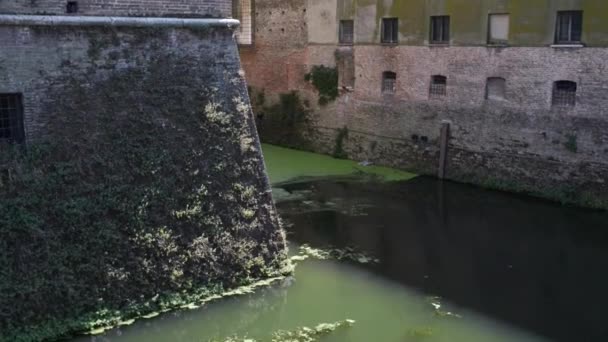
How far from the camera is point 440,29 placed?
58.6ft

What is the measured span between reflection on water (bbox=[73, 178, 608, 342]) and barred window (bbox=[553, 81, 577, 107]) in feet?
8.16

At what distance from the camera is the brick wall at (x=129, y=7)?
8492 mm

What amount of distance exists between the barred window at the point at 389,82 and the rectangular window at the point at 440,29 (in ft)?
5.93

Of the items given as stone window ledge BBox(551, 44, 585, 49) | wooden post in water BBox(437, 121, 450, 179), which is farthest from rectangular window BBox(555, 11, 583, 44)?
wooden post in water BBox(437, 121, 450, 179)

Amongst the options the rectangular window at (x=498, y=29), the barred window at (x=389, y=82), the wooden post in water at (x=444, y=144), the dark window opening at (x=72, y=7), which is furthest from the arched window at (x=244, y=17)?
the dark window opening at (x=72, y=7)

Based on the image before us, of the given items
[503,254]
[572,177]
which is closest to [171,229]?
[503,254]

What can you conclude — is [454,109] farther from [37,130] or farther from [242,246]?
[37,130]

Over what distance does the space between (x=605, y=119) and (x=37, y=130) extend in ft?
39.7

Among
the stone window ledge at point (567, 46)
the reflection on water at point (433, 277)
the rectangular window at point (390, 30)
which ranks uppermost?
the rectangular window at point (390, 30)

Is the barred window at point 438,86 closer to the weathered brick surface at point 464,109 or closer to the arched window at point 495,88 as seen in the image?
the weathered brick surface at point 464,109

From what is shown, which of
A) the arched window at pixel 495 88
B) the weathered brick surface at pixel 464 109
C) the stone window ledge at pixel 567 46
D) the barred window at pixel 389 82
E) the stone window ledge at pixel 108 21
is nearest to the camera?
the stone window ledge at pixel 108 21

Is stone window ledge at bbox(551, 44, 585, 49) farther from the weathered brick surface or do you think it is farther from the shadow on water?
the shadow on water

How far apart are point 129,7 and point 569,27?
10.6 m

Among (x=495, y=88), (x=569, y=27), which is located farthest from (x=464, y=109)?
(x=569, y=27)
